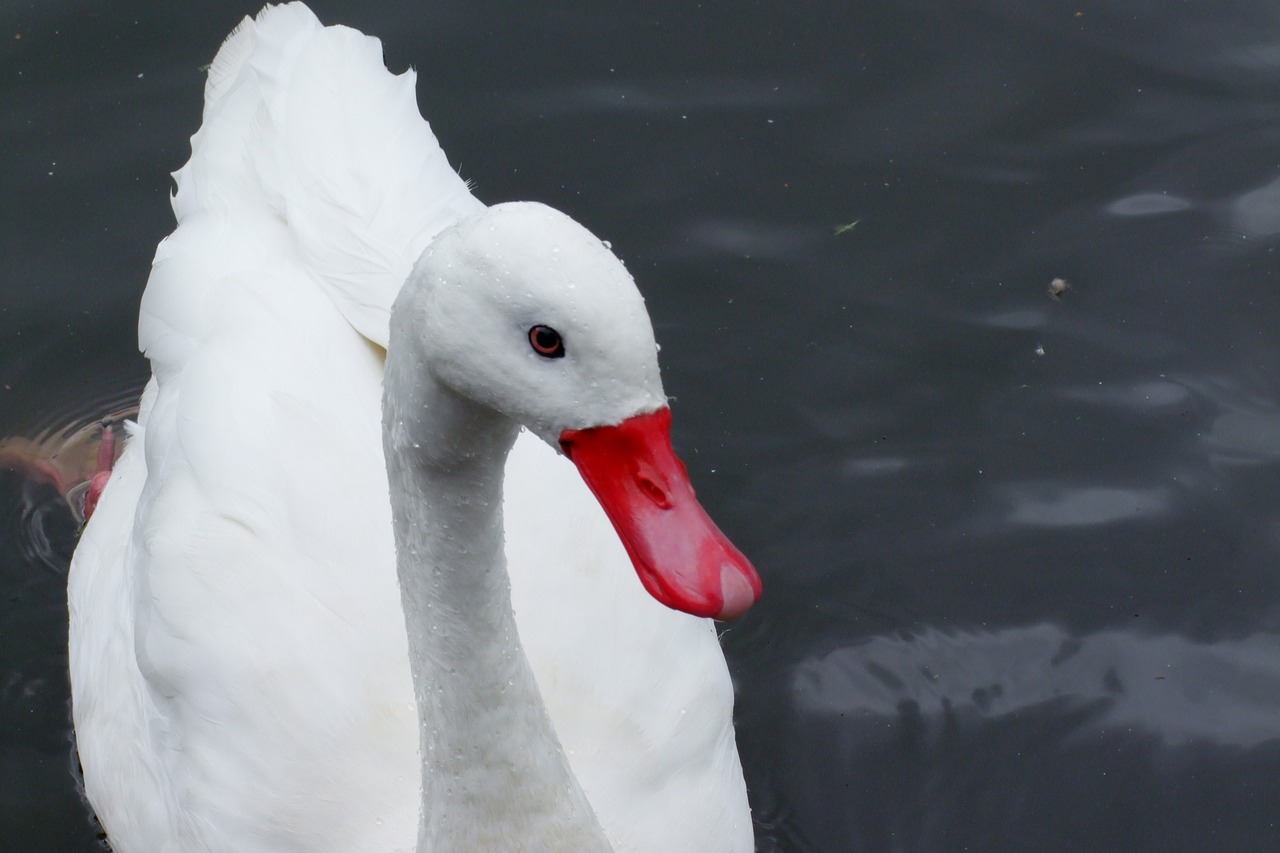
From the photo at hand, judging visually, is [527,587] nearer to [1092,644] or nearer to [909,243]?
[1092,644]

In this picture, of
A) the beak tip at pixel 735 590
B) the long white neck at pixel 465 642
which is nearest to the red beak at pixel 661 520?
the beak tip at pixel 735 590

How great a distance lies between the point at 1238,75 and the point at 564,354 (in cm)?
547

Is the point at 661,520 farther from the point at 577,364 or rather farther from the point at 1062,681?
the point at 1062,681

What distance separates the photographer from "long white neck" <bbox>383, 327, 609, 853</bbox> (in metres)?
3.08

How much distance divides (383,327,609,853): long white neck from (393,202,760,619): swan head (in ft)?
0.64

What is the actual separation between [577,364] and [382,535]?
5.76 feet

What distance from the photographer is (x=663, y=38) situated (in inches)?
284

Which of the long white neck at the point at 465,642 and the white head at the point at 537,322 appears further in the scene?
the long white neck at the point at 465,642

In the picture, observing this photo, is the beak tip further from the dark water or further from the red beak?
the dark water

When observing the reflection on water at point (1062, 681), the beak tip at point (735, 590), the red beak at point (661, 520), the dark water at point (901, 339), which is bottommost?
the reflection on water at point (1062, 681)

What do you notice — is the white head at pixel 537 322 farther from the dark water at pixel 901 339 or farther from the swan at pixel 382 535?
the dark water at pixel 901 339

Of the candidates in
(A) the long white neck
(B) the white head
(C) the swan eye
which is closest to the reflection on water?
(A) the long white neck

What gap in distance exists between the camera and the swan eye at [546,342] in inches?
104

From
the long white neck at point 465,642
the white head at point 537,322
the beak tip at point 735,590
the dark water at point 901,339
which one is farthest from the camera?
the dark water at point 901,339
